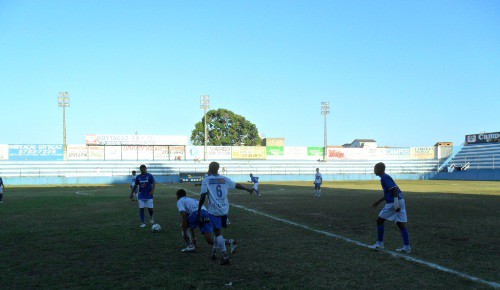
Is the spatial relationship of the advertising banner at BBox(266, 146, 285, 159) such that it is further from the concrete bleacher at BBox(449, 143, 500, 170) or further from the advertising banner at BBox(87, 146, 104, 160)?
the concrete bleacher at BBox(449, 143, 500, 170)

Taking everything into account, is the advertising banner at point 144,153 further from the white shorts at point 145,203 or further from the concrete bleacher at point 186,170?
the white shorts at point 145,203

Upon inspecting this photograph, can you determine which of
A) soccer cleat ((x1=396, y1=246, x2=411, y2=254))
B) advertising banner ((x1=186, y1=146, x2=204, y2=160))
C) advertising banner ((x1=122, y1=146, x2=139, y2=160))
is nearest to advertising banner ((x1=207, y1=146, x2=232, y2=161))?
advertising banner ((x1=186, y1=146, x2=204, y2=160))

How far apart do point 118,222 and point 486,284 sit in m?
11.0

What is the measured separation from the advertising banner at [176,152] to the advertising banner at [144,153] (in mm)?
3250

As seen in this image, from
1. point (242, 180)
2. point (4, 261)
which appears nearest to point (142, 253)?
point (4, 261)

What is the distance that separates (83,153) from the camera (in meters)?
65.7

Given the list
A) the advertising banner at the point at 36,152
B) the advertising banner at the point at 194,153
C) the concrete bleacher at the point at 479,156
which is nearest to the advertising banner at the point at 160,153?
the advertising banner at the point at 194,153

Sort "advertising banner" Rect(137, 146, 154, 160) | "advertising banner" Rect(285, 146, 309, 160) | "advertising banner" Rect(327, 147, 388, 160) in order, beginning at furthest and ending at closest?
"advertising banner" Rect(327, 147, 388, 160) → "advertising banner" Rect(285, 146, 309, 160) → "advertising banner" Rect(137, 146, 154, 160)

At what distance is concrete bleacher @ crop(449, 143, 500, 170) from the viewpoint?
6594cm

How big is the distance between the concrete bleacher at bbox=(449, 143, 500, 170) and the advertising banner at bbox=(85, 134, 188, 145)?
49134 mm

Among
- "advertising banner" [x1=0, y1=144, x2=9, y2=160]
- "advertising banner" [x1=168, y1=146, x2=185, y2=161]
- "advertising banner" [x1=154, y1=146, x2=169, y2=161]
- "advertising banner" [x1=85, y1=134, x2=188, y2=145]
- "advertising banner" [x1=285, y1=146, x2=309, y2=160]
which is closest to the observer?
"advertising banner" [x1=0, y1=144, x2=9, y2=160]

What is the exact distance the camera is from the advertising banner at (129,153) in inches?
2680

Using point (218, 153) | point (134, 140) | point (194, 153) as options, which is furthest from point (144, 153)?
point (218, 153)

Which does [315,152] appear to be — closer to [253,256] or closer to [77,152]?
[77,152]
